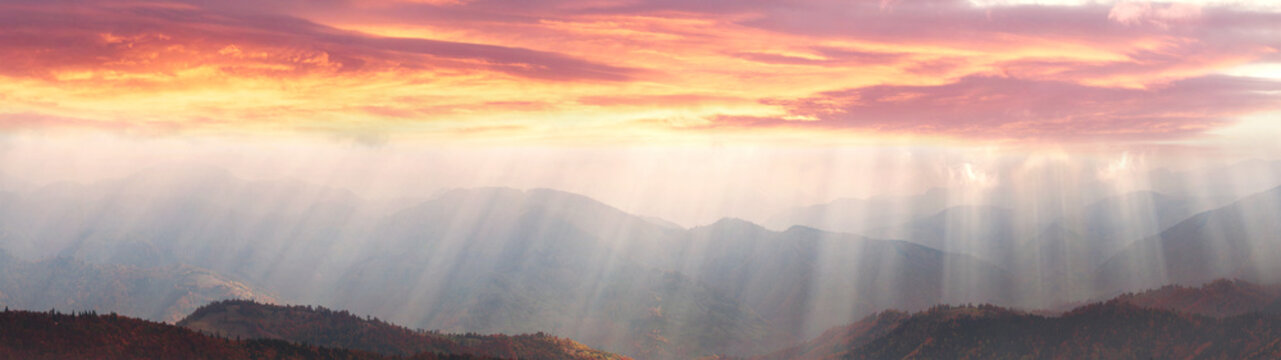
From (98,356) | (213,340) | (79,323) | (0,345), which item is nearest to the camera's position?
(0,345)

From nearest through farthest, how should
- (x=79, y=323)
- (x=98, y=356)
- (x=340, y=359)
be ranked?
(x=98, y=356), (x=79, y=323), (x=340, y=359)

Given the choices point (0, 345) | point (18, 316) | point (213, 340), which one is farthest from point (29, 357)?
point (213, 340)

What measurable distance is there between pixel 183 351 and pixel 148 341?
7.42 m

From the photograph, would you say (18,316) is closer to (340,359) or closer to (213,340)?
(213,340)

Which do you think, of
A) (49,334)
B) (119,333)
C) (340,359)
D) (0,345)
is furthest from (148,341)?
(340,359)

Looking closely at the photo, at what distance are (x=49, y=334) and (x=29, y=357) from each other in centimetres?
1078

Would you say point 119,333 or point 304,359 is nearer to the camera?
point 119,333

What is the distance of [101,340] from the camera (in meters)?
157

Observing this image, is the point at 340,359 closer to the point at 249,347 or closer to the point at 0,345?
the point at 249,347

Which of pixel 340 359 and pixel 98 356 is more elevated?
pixel 340 359

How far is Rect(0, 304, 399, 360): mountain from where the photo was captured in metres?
145

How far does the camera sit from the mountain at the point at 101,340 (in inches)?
5723

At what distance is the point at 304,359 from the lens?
628 ft

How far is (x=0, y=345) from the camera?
139m
